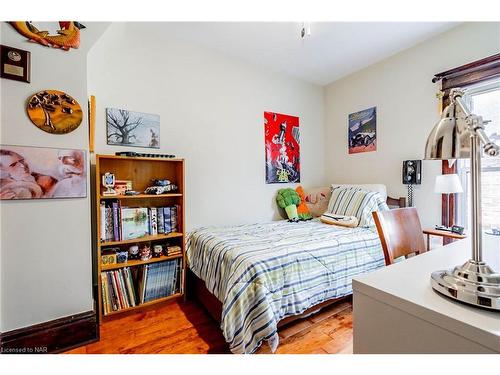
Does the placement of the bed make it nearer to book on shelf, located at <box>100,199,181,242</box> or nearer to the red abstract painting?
book on shelf, located at <box>100,199,181,242</box>

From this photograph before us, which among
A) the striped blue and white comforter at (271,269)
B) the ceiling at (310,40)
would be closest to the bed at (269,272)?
the striped blue and white comforter at (271,269)

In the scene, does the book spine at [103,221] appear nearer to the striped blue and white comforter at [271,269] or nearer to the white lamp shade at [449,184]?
the striped blue and white comforter at [271,269]

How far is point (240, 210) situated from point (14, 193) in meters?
1.92

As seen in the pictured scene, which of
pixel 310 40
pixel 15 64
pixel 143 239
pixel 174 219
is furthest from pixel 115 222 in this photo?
pixel 310 40

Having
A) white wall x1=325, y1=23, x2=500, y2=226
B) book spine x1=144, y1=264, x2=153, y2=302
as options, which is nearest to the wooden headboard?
white wall x1=325, y1=23, x2=500, y2=226

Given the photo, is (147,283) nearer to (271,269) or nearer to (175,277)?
(175,277)

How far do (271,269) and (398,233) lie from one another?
2.46 feet

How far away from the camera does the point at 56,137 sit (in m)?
1.46

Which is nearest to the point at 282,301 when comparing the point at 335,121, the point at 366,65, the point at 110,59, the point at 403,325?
the point at 403,325

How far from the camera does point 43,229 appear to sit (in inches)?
55.8

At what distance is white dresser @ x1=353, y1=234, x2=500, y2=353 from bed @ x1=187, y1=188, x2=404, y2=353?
815 millimetres

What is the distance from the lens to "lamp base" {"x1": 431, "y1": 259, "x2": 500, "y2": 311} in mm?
498

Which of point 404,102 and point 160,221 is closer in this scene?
point 160,221
